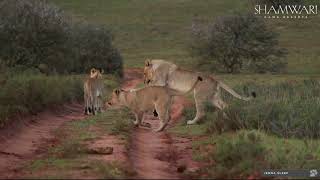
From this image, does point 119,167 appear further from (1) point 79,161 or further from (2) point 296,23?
(2) point 296,23

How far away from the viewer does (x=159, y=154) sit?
1453cm

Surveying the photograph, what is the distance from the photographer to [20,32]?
32781mm

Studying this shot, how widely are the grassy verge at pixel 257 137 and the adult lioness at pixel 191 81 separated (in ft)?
1.31

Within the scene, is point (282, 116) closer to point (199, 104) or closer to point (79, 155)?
point (199, 104)

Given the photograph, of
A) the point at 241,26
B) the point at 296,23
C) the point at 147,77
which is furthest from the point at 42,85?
the point at 296,23

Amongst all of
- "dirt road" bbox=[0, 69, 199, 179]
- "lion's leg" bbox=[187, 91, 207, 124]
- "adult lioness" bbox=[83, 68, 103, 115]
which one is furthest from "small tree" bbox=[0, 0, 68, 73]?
"lion's leg" bbox=[187, 91, 207, 124]

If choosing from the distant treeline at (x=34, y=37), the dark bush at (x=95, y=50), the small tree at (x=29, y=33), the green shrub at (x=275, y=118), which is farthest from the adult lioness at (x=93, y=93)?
the dark bush at (x=95, y=50)

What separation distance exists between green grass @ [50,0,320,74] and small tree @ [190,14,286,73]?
7.26ft

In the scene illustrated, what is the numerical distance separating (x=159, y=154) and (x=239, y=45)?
38672mm

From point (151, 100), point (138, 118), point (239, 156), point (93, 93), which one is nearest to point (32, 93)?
point (93, 93)

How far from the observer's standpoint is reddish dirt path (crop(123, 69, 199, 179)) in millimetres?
12375

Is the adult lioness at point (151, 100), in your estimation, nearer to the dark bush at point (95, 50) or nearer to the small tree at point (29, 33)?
the small tree at point (29, 33)

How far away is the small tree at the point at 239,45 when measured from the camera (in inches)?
2068

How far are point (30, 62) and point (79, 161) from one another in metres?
21.7
